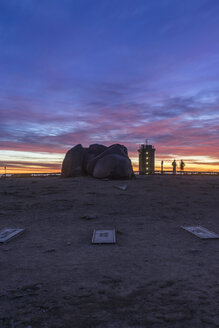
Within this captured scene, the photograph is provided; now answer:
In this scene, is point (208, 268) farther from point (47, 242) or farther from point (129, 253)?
point (47, 242)

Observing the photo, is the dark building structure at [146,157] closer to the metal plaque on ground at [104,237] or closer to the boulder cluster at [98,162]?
the boulder cluster at [98,162]

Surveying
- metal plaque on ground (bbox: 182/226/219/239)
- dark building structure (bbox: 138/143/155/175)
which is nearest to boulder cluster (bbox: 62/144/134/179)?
metal plaque on ground (bbox: 182/226/219/239)

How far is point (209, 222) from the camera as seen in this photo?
7320 millimetres

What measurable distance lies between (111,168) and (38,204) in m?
9.38

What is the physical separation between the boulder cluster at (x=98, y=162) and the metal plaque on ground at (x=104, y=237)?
1274 centimetres

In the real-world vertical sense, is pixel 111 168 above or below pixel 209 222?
above

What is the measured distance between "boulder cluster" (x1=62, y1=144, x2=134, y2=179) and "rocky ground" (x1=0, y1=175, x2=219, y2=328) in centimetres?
1073

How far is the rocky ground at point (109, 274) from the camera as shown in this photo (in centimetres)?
251

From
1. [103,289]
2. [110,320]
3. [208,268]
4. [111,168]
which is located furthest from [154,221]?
[111,168]

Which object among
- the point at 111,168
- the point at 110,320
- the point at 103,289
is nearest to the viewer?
the point at 110,320

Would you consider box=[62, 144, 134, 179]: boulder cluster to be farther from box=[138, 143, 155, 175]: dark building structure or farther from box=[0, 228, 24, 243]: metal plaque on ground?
box=[138, 143, 155, 175]: dark building structure

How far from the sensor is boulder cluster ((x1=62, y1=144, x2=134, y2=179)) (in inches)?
739

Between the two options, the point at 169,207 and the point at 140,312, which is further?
the point at 169,207

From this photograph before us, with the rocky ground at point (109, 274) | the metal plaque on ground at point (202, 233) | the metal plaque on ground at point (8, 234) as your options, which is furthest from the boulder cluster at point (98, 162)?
the metal plaque on ground at point (8, 234)
